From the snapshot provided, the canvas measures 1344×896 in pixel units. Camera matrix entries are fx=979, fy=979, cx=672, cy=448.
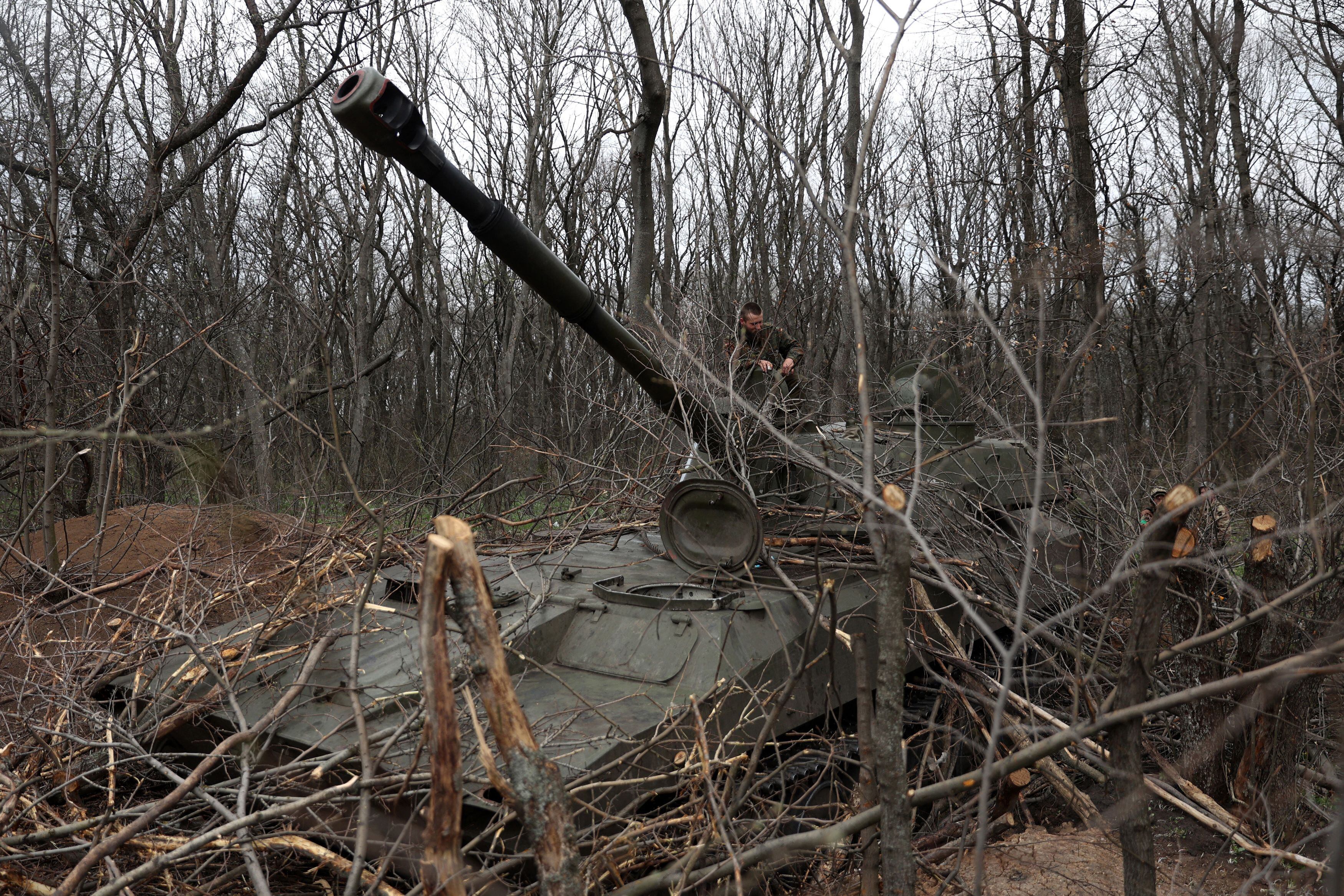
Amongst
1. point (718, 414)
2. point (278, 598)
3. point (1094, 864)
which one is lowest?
point (1094, 864)

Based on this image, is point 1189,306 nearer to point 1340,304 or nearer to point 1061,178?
point 1061,178

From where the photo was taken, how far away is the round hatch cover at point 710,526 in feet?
15.1

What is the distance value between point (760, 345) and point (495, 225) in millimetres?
3113

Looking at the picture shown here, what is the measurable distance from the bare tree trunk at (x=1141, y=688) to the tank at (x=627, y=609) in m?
0.72

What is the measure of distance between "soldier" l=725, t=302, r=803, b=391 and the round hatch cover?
149 cm

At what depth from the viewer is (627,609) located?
4508 mm

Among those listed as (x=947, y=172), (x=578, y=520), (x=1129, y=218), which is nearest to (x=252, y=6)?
(x=578, y=520)

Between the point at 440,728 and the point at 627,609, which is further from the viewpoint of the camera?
the point at 627,609

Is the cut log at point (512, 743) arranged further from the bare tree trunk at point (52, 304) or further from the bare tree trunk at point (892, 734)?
the bare tree trunk at point (52, 304)

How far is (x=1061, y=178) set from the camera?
18.6 m

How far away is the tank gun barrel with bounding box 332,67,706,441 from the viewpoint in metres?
3.30

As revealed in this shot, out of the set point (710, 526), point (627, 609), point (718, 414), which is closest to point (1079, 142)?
point (718, 414)

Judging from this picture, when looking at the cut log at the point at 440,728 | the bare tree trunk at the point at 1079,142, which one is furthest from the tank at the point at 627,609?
the bare tree trunk at the point at 1079,142

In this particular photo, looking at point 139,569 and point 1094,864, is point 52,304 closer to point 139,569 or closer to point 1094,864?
point 139,569
